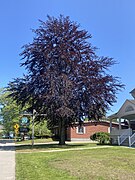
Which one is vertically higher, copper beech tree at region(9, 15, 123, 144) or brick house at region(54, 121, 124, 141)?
copper beech tree at region(9, 15, 123, 144)

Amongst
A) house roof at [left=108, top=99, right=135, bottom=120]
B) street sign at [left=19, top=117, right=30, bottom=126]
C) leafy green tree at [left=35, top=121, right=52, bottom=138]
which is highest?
house roof at [left=108, top=99, right=135, bottom=120]

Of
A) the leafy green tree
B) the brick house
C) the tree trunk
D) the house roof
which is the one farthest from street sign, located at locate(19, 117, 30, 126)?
the house roof

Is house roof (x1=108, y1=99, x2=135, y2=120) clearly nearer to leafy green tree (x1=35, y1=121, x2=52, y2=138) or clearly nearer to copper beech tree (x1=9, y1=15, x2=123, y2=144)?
copper beech tree (x1=9, y1=15, x2=123, y2=144)

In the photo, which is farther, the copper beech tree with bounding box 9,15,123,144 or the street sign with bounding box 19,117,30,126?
the street sign with bounding box 19,117,30,126

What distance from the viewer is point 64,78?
24516 mm

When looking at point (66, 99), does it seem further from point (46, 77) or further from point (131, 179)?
point (131, 179)

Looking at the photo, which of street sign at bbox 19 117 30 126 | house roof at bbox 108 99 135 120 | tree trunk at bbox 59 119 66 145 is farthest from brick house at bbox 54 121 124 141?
tree trunk at bbox 59 119 66 145

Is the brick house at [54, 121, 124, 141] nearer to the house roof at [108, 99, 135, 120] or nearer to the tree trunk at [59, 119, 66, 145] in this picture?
the house roof at [108, 99, 135, 120]

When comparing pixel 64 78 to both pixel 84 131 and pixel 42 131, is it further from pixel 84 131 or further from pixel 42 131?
pixel 42 131

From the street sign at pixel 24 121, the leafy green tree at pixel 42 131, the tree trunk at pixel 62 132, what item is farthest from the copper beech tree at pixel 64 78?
the leafy green tree at pixel 42 131

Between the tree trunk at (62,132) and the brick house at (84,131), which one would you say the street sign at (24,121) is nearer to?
the brick house at (84,131)

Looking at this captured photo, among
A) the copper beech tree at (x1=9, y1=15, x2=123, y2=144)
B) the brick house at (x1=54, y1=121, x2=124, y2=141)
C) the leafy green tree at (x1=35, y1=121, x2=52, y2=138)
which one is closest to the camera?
the copper beech tree at (x1=9, y1=15, x2=123, y2=144)

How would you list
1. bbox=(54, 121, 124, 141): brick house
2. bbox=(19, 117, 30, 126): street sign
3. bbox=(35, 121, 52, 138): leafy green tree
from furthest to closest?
bbox=(35, 121, 52, 138): leafy green tree
bbox=(54, 121, 124, 141): brick house
bbox=(19, 117, 30, 126): street sign

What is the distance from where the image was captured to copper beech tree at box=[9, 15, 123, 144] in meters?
24.5
